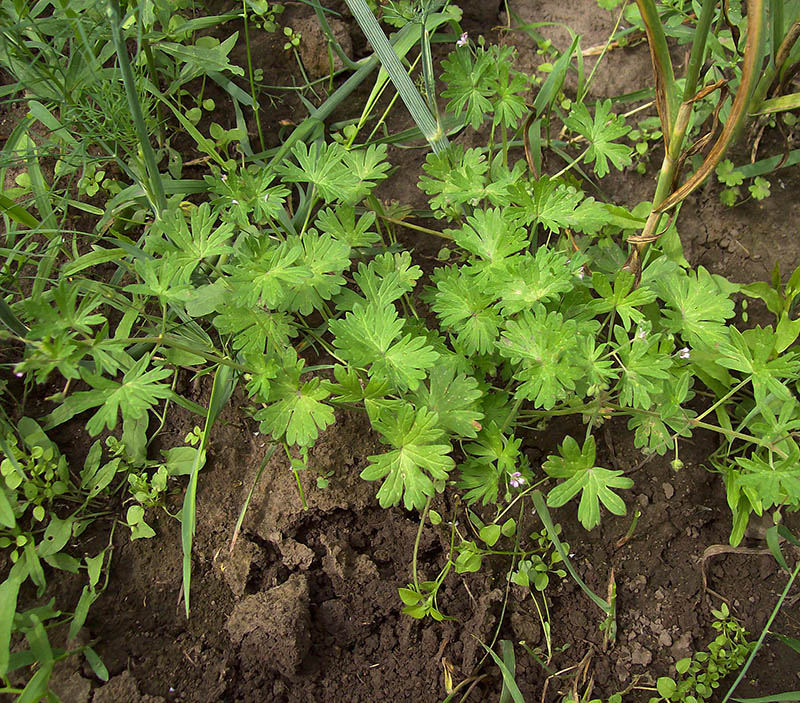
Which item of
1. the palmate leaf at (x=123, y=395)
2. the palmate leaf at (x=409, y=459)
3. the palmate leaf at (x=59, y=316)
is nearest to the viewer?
the palmate leaf at (x=59, y=316)

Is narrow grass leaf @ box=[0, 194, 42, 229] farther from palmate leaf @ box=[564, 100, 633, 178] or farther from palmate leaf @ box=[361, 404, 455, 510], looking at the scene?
palmate leaf @ box=[564, 100, 633, 178]

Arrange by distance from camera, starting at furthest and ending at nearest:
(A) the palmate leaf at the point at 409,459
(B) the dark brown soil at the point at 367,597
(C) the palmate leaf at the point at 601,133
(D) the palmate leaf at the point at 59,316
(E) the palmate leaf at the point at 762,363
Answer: (C) the palmate leaf at the point at 601,133 < (B) the dark brown soil at the point at 367,597 < (E) the palmate leaf at the point at 762,363 < (A) the palmate leaf at the point at 409,459 < (D) the palmate leaf at the point at 59,316

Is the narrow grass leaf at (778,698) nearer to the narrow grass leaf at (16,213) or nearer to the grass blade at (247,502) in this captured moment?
the grass blade at (247,502)

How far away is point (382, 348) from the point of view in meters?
1.75

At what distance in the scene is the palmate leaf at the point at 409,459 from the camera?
1660 mm

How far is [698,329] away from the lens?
1872mm

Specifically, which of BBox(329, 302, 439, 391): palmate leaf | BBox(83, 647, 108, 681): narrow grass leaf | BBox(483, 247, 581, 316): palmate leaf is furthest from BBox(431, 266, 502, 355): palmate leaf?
BBox(83, 647, 108, 681): narrow grass leaf

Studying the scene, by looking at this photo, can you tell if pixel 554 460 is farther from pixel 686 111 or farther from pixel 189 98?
pixel 189 98

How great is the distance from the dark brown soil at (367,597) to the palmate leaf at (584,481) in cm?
30

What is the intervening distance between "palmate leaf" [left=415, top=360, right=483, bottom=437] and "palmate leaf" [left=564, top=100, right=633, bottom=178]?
844 millimetres

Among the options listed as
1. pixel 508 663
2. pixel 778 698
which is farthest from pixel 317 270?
pixel 778 698

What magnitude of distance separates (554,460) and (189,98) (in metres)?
1.84

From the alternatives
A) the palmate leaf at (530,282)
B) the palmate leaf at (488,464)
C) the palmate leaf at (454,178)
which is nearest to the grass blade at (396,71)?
the palmate leaf at (454,178)

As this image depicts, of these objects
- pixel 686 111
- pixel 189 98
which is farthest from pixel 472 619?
pixel 189 98
